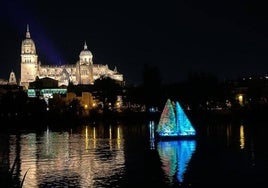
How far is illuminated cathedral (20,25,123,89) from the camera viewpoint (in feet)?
566

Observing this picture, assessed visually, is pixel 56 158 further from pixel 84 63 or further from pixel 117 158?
pixel 84 63

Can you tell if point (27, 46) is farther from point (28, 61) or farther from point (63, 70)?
point (63, 70)

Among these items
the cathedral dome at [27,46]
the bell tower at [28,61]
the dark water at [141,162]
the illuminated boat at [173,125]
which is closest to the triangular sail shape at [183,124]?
the illuminated boat at [173,125]

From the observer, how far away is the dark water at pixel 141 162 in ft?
79.2

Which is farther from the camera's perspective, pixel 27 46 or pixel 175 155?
pixel 27 46

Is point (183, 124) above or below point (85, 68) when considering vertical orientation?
below

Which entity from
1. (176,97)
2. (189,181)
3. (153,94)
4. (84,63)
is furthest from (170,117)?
(84,63)

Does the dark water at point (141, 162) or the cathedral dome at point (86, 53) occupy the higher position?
the cathedral dome at point (86, 53)

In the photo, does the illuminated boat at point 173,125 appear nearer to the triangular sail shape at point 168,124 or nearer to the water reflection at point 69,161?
the triangular sail shape at point 168,124

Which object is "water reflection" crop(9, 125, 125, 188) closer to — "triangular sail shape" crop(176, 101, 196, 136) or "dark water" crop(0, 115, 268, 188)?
"dark water" crop(0, 115, 268, 188)

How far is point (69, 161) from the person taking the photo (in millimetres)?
30578

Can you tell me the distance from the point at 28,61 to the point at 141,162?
146204mm

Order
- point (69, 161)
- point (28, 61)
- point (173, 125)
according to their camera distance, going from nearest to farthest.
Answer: point (69, 161)
point (173, 125)
point (28, 61)

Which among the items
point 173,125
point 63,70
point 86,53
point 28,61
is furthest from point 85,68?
point 173,125
